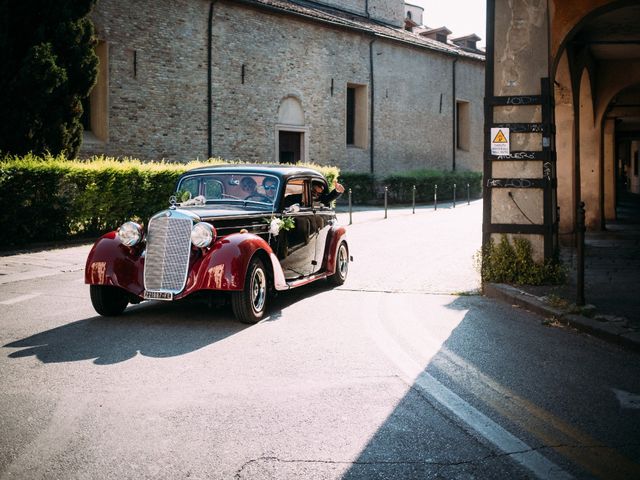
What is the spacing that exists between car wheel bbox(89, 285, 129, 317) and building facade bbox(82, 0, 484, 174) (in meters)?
14.5

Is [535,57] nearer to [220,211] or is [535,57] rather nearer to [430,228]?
[220,211]

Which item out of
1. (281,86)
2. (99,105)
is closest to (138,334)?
(99,105)

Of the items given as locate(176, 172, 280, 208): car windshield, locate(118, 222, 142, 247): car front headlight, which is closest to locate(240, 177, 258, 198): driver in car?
locate(176, 172, 280, 208): car windshield

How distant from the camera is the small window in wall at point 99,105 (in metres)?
21.0

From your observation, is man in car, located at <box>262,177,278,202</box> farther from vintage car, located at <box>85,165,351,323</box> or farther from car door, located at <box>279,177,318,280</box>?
car door, located at <box>279,177,318,280</box>

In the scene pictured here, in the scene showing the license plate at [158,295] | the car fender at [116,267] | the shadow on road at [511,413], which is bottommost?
the shadow on road at [511,413]

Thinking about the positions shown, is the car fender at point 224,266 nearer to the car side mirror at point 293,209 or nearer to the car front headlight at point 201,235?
the car front headlight at point 201,235

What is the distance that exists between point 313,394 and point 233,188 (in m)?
3.97

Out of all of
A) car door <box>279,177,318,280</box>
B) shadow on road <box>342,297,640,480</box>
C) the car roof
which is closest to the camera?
shadow on road <box>342,297,640,480</box>

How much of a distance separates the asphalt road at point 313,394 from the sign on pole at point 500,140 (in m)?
2.25

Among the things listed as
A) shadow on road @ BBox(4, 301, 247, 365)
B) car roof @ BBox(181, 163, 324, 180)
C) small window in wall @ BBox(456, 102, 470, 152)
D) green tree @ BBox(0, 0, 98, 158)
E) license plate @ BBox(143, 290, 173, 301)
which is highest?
small window in wall @ BBox(456, 102, 470, 152)

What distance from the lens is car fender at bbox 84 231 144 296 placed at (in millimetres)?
6902

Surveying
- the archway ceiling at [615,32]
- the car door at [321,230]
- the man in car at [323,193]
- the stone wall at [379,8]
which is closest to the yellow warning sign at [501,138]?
the man in car at [323,193]

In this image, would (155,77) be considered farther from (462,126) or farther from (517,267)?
(462,126)
